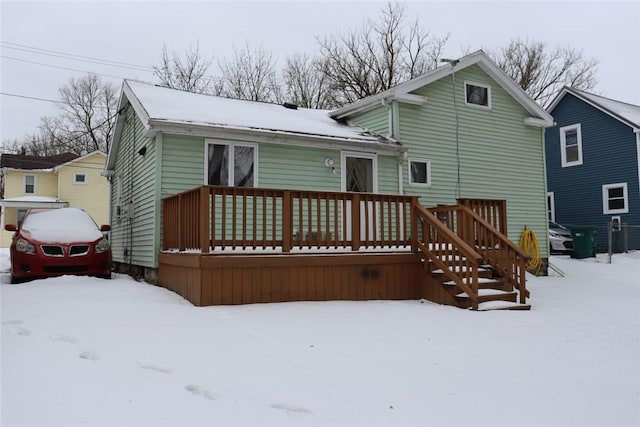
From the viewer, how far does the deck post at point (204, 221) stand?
690 centimetres

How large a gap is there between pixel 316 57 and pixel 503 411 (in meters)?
29.6

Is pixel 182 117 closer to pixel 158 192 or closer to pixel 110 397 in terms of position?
pixel 158 192

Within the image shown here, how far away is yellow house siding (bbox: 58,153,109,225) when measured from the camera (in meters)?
27.2

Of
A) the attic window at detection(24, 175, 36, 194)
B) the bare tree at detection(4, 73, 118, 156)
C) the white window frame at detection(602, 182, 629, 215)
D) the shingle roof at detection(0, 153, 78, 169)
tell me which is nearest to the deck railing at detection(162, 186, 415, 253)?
the white window frame at detection(602, 182, 629, 215)

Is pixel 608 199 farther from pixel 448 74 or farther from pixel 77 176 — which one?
pixel 77 176

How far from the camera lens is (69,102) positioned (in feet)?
114

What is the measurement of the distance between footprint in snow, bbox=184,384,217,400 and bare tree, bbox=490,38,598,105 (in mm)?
30994

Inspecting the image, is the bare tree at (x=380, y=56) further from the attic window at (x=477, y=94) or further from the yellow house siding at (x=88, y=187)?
the attic window at (x=477, y=94)

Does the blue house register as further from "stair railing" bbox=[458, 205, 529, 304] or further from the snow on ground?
the snow on ground

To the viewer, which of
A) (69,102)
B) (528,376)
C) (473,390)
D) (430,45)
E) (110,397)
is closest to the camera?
(110,397)

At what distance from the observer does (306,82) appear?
1227 inches

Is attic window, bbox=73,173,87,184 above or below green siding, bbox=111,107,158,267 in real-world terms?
above

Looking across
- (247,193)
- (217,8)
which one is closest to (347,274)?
(247,193)

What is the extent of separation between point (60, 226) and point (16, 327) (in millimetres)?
4826
